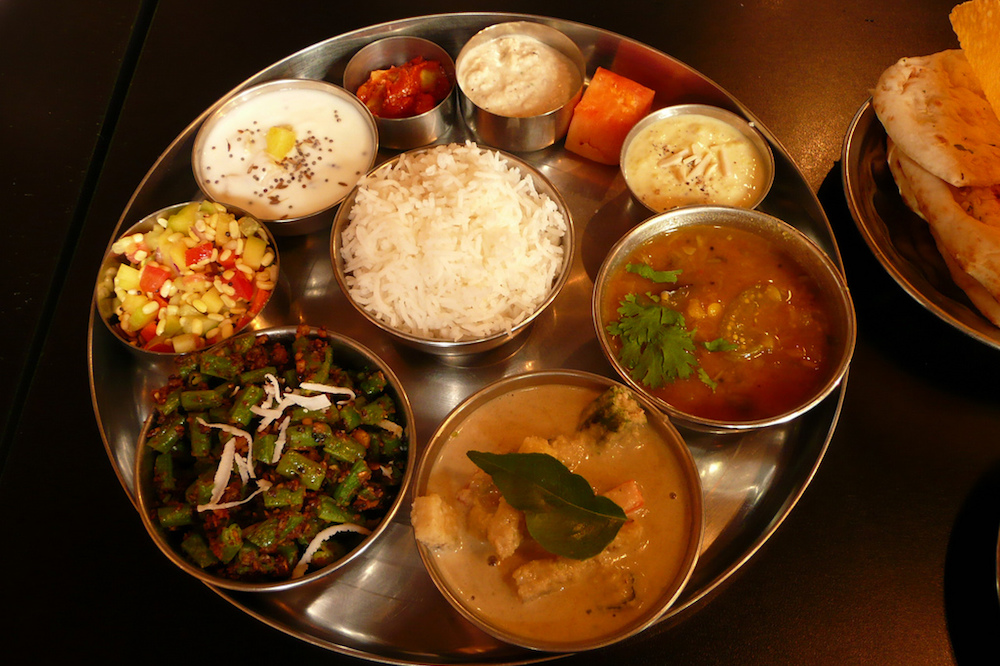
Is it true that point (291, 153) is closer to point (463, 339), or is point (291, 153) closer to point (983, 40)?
point (463, 339)

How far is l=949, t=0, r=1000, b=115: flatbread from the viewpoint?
247 cm

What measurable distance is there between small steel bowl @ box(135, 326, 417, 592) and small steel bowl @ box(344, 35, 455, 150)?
3.66ft

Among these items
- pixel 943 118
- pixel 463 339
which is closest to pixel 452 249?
pixel 463 339

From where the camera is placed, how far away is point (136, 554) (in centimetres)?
245

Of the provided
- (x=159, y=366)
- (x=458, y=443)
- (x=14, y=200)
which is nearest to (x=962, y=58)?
(x=458, y=443)

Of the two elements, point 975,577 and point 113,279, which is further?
point 113,279

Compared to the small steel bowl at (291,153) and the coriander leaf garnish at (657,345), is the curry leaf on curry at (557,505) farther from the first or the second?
the small steel bowl at (291,153)

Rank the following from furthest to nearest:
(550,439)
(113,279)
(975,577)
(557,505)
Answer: (113,279) < (975,577) < (550,439) < (557,505)

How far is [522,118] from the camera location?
2781 millimetres

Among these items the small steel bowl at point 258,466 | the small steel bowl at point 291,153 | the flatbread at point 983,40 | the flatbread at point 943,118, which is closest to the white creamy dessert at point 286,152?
the small steel bowl at point 291,153

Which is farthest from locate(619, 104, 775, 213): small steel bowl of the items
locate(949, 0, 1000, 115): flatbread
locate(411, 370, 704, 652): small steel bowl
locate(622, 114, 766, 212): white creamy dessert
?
locate(411, 370, 704, 652): small steel bowl

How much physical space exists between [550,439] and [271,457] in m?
0.93

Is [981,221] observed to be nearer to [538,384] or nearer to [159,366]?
[538,384]

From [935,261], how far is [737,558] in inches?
57.9
